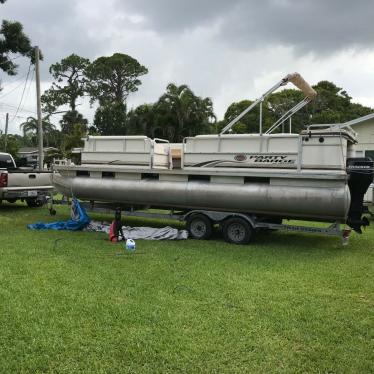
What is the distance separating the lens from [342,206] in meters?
9.59

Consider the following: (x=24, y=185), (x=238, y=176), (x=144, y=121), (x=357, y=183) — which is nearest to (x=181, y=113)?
(x=144, y=121)

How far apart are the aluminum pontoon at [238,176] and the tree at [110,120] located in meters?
33.9

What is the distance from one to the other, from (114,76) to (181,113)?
2582 centimetres

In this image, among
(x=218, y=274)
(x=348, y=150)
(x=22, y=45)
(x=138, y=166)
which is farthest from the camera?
(x=22, y=45)

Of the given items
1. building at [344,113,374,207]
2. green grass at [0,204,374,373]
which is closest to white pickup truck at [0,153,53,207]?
green grass at [0,204,374,373]

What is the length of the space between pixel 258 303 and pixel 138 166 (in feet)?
22.9

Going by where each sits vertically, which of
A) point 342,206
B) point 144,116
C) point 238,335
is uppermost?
point 144,116

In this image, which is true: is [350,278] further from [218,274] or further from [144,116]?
[144,116]

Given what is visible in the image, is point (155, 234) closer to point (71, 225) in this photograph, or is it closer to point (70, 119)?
point (71, 225)

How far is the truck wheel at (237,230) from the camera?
1060 centimetres

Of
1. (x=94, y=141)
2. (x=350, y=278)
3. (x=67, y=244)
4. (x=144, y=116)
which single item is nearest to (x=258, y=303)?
(x=350, y=278)

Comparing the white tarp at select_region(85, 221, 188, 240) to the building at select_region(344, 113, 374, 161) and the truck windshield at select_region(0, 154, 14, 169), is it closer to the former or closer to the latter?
the truck windshield at select_region(0, 154, 14, 169)

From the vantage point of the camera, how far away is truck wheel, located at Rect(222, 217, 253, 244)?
1060 cm

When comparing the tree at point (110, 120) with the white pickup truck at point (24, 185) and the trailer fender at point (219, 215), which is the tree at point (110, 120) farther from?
the trailer fender at point (219, 215)
